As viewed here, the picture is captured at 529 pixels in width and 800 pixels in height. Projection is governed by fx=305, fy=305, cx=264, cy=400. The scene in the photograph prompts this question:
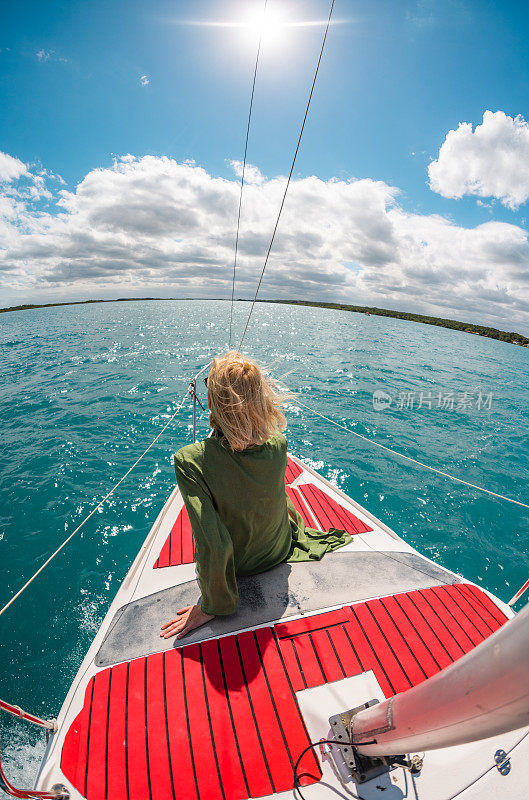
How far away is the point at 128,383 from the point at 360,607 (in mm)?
14600

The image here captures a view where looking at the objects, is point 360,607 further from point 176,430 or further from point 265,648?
point 176,430

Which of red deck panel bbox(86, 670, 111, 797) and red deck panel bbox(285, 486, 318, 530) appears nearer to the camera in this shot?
red deck panel bbox(86, 670, 111, 797)

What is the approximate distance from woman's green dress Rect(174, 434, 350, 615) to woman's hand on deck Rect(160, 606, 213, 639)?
22cm

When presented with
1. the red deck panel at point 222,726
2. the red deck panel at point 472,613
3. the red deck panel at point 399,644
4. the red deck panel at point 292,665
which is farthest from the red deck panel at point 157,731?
the red deck panel at point 472,613

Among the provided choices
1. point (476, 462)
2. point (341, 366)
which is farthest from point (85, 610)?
point (341, 366)

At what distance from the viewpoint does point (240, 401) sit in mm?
1855

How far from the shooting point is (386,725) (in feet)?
4.44

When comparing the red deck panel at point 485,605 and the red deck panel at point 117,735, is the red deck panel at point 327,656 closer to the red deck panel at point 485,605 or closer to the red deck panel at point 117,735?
the red deck panel at point 117,735

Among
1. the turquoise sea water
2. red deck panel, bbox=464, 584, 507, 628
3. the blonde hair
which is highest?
the blonde hair

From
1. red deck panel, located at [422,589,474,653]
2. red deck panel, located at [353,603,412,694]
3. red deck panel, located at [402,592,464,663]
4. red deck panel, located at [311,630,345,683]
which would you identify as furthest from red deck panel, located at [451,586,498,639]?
red deck panel, located at [311,630,345,683]

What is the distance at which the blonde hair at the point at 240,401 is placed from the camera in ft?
6.10

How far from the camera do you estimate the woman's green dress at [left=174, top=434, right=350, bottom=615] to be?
198 cm

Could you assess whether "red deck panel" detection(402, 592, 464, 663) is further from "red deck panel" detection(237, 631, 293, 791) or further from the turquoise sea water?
the turquoise sea water

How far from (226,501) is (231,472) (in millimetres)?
236
